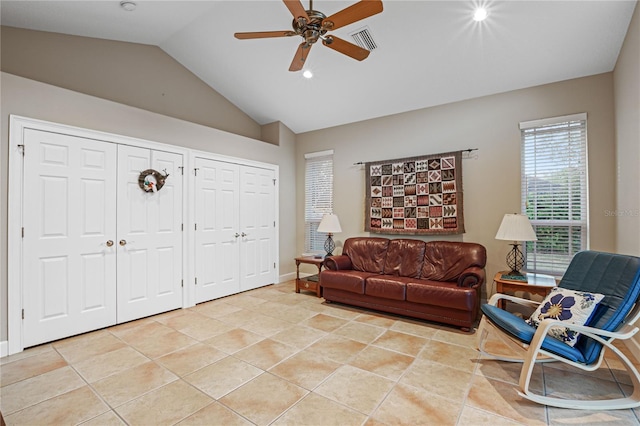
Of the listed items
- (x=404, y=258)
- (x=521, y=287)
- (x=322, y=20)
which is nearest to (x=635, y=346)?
(x=521, y=287)

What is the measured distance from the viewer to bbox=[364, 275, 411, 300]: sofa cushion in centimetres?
371

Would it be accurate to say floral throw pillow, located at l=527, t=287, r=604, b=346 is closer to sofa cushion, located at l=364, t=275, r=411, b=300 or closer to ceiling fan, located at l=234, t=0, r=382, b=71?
sofa cushion, located at l=364, t=275, r=411, b=300

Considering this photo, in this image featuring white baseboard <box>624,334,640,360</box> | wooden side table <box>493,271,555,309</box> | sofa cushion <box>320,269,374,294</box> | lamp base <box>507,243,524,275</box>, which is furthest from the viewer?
sofa cushion <box>320,269,374,294</box>

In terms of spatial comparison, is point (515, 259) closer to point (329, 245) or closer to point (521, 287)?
point (521, 287)

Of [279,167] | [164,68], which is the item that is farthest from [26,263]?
[279,167]

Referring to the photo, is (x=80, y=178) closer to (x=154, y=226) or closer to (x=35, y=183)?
(x=35, y=183)

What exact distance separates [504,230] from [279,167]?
3.75 metres

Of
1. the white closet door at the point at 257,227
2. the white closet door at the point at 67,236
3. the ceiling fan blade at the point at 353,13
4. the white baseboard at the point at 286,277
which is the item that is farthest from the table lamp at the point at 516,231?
the white closet door at the point at 67,236

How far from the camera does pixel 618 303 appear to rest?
2145 millimetres

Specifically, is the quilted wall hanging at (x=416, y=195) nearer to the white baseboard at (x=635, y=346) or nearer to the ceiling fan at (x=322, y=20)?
the white baseboard at (x=635, y=346)

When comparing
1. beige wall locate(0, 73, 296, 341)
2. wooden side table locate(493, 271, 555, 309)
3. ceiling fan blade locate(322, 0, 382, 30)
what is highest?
ceiling fan blade locate(322, 0, 382, 30)

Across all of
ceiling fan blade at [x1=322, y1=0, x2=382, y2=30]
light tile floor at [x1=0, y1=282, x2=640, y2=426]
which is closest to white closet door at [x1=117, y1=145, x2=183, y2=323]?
light tile floor at [x1=0, y1=282, x2=640, y2=426]

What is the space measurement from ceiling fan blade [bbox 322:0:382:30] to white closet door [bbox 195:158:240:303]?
2.85 m

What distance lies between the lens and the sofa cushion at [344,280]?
405 centimetres
